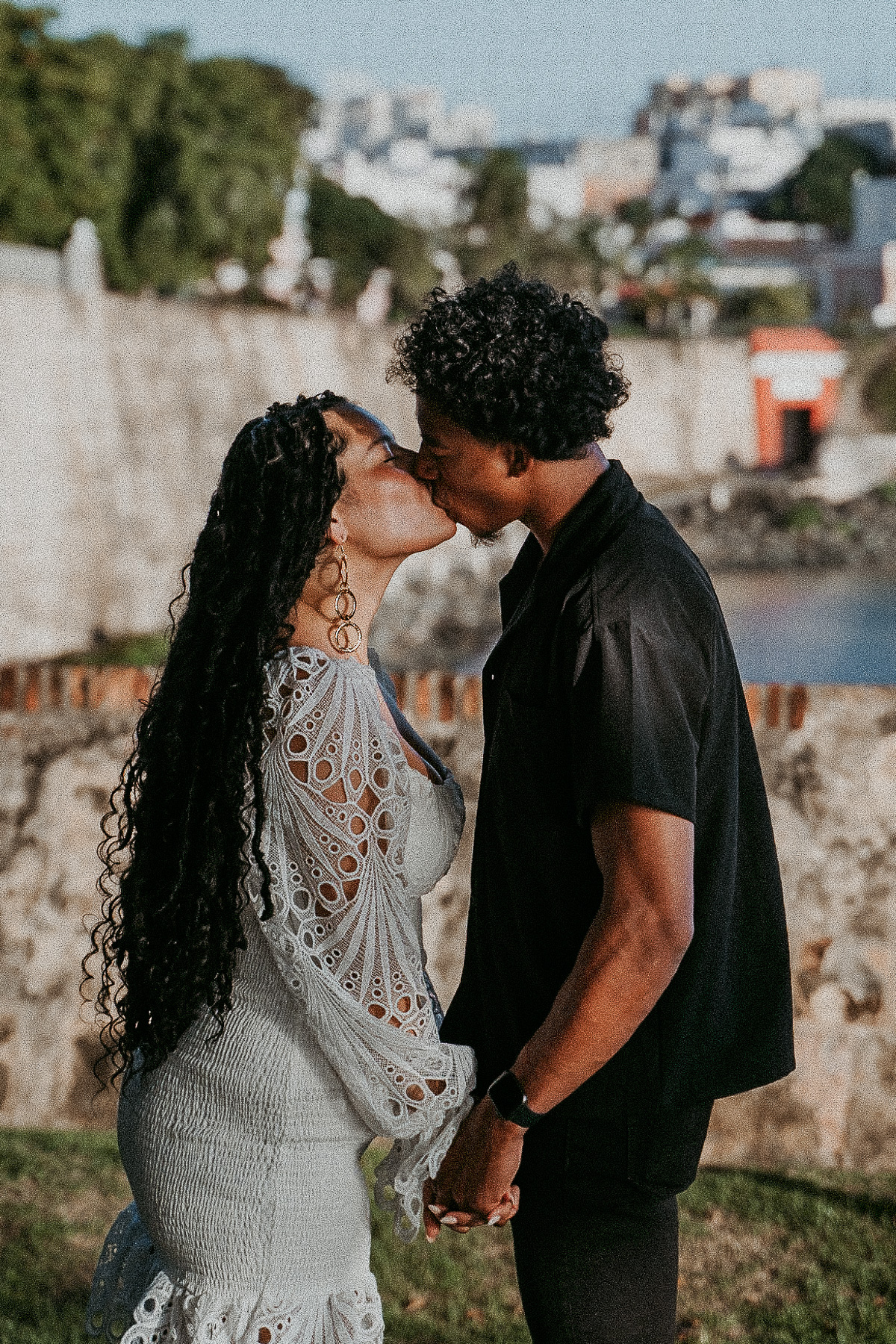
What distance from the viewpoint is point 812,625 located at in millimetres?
29641

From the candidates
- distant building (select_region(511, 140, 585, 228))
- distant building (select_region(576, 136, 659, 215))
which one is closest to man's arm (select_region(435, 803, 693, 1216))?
distant building (select_region(511, 140, 585, 228))

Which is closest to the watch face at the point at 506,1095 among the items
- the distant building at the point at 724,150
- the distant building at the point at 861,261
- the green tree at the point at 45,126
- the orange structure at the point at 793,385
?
the green tree at the point at 45,126

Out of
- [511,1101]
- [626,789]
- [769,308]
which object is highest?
[769,308]

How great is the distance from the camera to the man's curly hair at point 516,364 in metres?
1.62

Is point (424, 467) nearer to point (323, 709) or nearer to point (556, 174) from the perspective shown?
point (323, 709)

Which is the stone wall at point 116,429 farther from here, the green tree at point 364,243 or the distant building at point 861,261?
the distant building at point 861,261

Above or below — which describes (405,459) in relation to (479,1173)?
above

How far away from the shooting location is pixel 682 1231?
2.96m

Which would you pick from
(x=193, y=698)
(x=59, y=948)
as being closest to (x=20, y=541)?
(x=59, y=948)

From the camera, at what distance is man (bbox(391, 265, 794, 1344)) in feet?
5.20

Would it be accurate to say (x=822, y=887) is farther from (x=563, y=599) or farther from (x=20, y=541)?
(x=20, y=541)

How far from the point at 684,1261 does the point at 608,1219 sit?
4.18 feet

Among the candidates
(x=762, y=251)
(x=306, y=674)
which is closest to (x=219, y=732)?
(x=306, y=674)

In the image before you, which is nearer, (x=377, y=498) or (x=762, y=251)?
(x=377, y=498)
